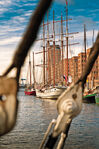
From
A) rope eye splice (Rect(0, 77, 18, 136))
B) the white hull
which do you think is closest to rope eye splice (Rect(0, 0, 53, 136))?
rope eye splice (Rect(0, 77, 18, 136))

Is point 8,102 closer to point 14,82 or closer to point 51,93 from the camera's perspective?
point 14,82

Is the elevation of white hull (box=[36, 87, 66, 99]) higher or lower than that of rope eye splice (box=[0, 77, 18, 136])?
lower

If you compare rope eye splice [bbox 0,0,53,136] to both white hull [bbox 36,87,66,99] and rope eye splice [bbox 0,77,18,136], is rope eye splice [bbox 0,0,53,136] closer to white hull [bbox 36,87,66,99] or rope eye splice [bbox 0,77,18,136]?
rope eye splice [bbox 0,77,18,136]

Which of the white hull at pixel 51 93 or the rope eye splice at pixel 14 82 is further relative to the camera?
the white hull at pixel 51 93

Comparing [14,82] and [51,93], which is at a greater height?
[14,82]

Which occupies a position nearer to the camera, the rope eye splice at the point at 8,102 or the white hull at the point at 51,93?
the rope eye splice at the point at 8,102

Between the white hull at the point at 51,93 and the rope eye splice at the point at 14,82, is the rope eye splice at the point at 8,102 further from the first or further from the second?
the white hull at the point at 51,93

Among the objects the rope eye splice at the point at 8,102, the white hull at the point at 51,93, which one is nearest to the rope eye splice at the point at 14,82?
the rope eye splice at the point at 8,102

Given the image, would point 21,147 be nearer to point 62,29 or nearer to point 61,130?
point 61,130

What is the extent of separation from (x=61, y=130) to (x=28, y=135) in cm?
1474

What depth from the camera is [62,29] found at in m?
75.4

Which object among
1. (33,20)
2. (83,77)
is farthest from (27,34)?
(83,77)

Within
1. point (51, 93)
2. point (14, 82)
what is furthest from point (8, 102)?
point (51, 93)

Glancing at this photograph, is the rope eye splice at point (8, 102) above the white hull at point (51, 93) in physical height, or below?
above
